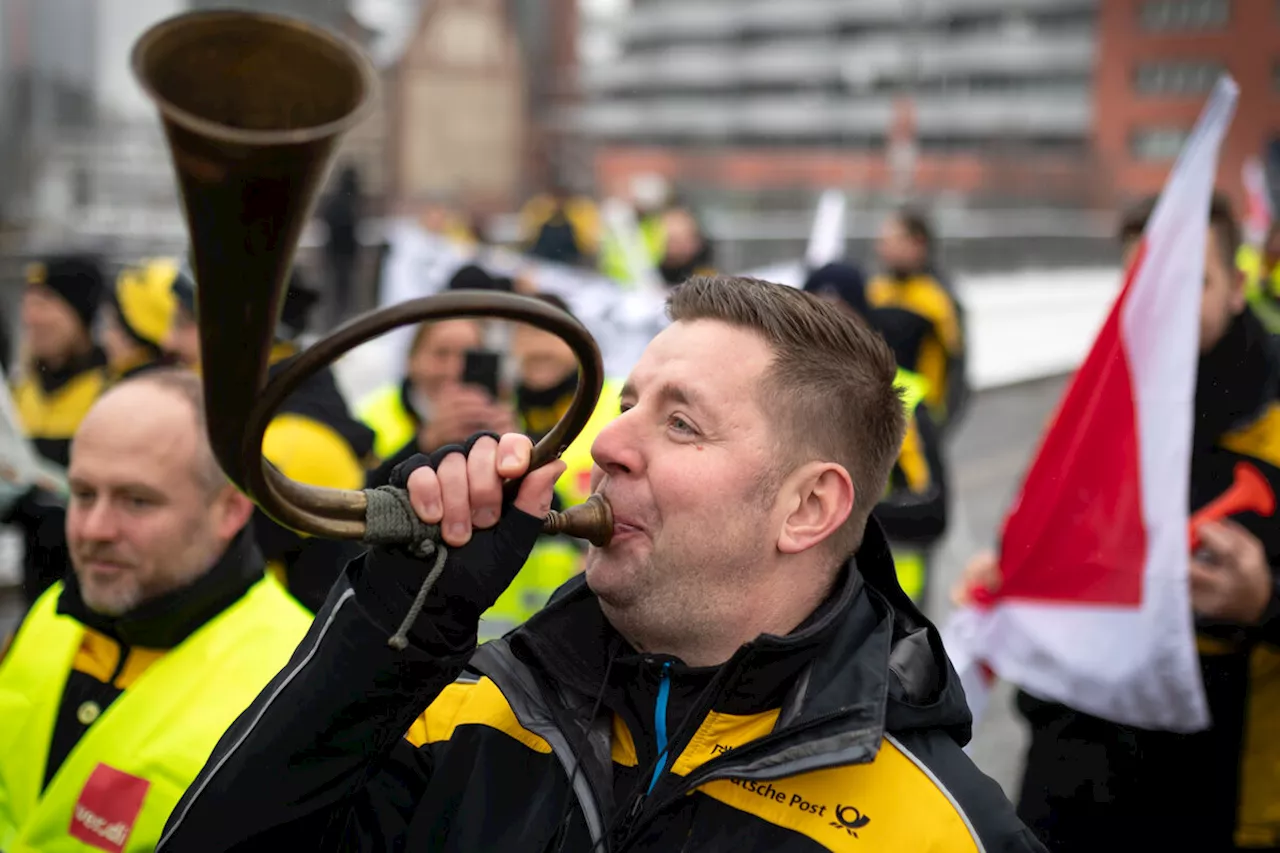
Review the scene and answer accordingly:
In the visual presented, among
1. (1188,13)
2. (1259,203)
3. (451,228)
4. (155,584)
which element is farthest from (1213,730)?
(1188,13)

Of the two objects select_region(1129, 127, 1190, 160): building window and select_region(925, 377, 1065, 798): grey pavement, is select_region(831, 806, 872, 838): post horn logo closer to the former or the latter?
select_region(925, 377, 1065, 798): grey pavement

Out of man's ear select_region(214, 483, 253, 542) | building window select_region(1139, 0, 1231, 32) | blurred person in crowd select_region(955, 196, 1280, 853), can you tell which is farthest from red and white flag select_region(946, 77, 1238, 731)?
building window select_region(1139, 0, 1231, 32)

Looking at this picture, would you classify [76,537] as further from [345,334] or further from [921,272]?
[921,272]

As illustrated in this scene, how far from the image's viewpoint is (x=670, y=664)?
2.09m

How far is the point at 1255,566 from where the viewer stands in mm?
3301

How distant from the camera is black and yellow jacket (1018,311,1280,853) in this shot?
3.53 meters

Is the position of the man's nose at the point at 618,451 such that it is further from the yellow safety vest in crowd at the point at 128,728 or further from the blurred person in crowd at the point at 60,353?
the blurred person in crowd at the point at 60,353

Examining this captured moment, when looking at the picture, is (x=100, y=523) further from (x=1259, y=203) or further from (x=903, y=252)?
(x=1259, y=203)

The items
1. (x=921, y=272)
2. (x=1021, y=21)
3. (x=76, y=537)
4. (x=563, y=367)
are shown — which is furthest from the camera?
(x=1021, y=21)

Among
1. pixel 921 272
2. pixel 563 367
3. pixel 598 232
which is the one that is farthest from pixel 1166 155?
pixel 563 367

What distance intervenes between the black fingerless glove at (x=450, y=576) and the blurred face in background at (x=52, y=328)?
16.0ft

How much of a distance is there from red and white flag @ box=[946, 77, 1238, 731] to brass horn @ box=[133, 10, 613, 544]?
93.1 inches

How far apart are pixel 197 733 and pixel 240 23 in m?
1.62

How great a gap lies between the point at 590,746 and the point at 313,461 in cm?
249
